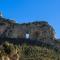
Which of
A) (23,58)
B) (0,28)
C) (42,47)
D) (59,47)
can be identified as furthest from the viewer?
(0,28)

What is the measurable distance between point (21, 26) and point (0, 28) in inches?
159

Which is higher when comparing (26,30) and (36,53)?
(26,30)

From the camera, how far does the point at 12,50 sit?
28.8 m

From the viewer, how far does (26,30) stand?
56031 mm

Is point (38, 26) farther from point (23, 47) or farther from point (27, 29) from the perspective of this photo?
point (23, 47)

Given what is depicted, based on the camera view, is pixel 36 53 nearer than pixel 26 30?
Yes

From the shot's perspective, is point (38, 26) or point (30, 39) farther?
point (38, 26)

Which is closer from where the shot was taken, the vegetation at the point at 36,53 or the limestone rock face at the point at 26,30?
the vegetation at the point at 36,53

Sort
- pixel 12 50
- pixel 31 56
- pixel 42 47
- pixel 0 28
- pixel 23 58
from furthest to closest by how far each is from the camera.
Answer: pixel 0 28, pixel 42 47, pixel 31 56, pixel 23 58, pixel 12 50

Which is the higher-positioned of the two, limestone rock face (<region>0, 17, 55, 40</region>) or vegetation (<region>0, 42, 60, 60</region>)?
limestone rock face (<region>0, 17, 55, 40</region>)

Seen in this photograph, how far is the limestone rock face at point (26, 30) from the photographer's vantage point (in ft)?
180

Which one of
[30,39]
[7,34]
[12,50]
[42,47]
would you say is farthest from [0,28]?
[12,50]

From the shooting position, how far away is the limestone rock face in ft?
180

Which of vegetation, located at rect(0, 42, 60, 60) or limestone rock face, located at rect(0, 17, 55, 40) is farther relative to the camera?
limestone rock face, located at rect(0, 17, 55, 40)
